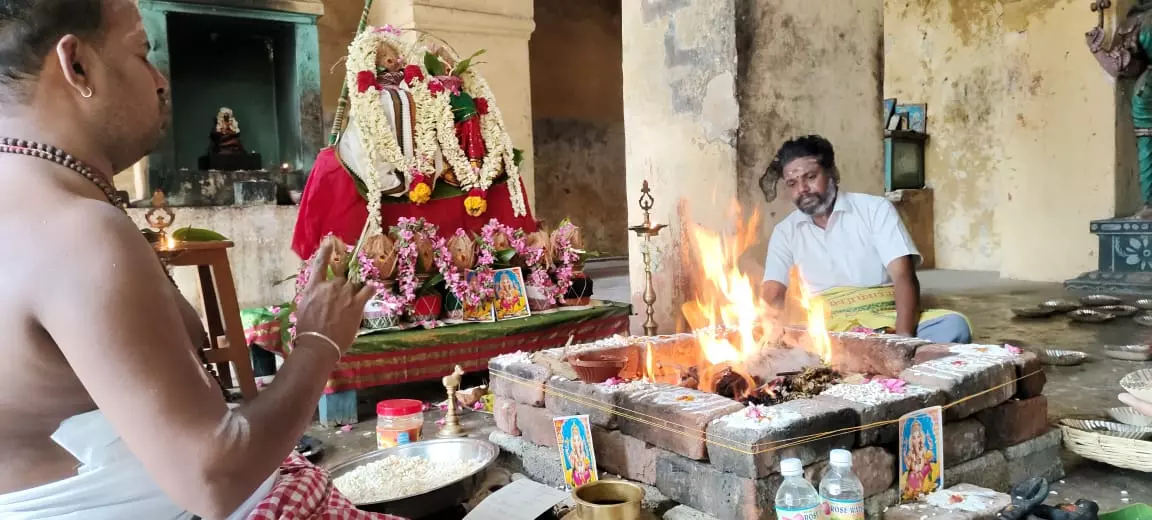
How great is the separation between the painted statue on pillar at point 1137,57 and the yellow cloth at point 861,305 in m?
5.64

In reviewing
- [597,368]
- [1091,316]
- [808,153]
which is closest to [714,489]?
[597,368]

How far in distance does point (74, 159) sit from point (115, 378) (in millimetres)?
419

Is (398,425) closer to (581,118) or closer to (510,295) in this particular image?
(510,295)

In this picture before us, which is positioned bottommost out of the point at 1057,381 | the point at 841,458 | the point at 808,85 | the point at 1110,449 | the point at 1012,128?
the point at 1057,381

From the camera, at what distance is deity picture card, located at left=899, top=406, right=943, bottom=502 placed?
8.18 ft

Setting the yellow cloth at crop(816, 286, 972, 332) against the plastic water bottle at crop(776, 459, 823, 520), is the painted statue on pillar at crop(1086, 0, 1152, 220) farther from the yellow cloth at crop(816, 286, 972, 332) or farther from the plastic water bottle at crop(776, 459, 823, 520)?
the plastic water bottle at crop(776, 459, 823, 520)

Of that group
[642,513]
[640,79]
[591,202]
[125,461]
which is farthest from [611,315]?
[591,202]

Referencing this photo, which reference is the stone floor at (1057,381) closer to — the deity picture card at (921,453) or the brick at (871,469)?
the deity picture card at (921,453)

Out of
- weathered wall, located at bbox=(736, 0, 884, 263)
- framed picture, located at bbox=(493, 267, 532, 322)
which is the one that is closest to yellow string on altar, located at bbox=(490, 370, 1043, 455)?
framed picture, located at bbox=(493, 267, 532, 322)

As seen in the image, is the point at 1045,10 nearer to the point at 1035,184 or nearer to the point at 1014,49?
the point at 1014,49

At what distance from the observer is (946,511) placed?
2398 millimetres

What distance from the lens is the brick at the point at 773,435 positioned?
7.52 feet

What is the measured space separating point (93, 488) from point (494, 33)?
6621 mm

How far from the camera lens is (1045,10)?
28.5 ft
